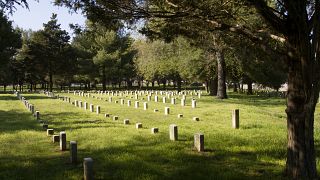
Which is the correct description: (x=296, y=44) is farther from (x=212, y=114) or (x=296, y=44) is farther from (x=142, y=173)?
(x=212, y=114)

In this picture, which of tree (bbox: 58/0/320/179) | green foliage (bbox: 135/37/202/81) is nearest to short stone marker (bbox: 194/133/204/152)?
tree (bbox: 58/0/320/179)

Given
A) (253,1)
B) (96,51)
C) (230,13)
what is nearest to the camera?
(253,1)

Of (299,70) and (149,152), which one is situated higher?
(299,70)

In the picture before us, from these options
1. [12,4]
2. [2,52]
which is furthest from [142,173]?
[2,52]

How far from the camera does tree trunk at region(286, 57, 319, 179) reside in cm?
772

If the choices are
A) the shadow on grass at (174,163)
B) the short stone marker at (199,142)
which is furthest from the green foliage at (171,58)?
the shadow on grass at (174,163)

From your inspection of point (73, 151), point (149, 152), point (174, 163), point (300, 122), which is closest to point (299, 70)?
point (300, 122)

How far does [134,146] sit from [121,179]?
3.63 metres

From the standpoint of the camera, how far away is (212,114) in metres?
21.0

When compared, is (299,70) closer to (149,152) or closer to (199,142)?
(199,142)

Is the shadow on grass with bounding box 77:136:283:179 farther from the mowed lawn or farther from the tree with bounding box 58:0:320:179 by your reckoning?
the tree with bounding box 58:0:320:179

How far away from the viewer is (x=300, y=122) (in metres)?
7.84

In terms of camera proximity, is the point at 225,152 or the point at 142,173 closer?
the point at 142,173

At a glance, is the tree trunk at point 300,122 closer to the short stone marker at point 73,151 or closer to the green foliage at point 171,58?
the short stone marker at point 73,151
